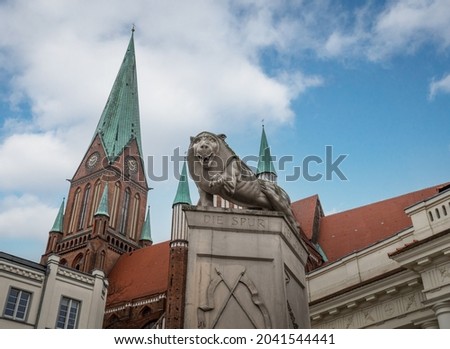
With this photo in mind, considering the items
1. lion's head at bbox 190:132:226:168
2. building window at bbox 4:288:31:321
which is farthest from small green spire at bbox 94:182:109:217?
lion's head at bbox 190:132:226:168

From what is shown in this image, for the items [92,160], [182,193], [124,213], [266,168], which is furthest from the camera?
[92,160]

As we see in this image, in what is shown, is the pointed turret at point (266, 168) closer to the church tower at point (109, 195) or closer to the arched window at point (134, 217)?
the church tower at point (109, 195)

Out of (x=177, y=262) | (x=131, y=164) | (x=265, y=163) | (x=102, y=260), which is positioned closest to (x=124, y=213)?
(x=131, y=164)

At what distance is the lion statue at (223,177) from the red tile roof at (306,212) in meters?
27.3

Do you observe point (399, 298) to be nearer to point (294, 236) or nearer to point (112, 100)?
point (294, 236)

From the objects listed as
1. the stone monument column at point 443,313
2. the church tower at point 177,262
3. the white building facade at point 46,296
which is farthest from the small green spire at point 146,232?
the stone monument column at point 443,313

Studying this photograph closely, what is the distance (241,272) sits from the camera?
5102 mm

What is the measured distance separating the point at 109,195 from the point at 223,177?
54551 millimetres

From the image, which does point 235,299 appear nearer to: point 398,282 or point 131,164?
point 398,282

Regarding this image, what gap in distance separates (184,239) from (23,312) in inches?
820

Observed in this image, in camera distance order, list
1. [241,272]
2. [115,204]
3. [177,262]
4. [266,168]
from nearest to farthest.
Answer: [241,272]
[177,262]
[266,168]
[115,204]

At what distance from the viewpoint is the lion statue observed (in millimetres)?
5867

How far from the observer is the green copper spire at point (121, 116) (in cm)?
6244
